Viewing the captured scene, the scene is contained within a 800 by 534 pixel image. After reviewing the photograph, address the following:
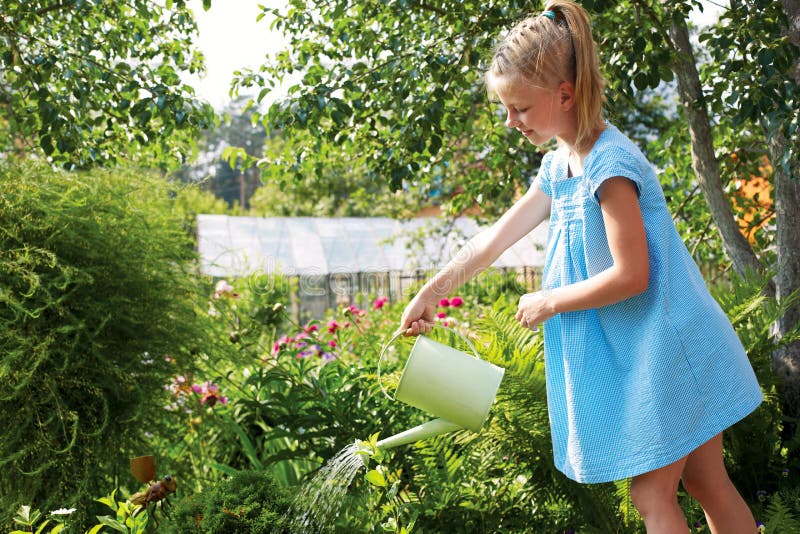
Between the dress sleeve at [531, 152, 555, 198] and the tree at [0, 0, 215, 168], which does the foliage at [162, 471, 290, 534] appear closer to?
the dress sleeve at [531, 152, 555, 198]

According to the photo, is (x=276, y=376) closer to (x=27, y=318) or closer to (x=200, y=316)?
(x=200, y=316)

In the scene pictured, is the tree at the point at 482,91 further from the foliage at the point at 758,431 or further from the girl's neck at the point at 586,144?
the girl's neck at the point at 586,144

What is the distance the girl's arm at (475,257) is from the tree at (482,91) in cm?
76

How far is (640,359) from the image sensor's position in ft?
4.73

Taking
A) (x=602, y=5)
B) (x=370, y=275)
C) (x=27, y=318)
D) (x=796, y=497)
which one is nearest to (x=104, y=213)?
(x=27, y=318)

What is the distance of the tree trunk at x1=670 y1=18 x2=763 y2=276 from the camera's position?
278 centimetres

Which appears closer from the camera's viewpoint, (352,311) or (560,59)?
(560,59)

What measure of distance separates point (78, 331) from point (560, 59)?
56.2 inches

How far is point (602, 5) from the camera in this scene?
7.13 feet

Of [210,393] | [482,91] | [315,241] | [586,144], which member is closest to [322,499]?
[210,393]

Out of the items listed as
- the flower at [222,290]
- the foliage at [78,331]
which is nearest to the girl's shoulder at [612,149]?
the foliage at [78,331]

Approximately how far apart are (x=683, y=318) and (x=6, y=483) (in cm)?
173

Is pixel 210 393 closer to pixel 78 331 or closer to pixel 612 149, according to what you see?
pixel 78 331

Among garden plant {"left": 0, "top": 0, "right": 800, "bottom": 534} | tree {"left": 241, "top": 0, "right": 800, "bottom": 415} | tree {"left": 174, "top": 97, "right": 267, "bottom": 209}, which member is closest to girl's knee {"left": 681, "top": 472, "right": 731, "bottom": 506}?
garden plant {"left": 0, "top": 0, "right": 800, "bottom": 534}
